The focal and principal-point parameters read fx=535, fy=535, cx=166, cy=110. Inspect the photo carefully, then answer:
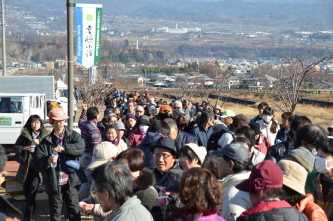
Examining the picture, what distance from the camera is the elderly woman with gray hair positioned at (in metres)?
3.36

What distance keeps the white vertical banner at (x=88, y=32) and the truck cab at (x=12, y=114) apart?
200 inches

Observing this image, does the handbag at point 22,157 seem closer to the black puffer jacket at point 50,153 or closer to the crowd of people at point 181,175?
the crowd of people at point 181,175

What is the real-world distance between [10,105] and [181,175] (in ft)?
36.1

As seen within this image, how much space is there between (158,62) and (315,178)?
19248cm

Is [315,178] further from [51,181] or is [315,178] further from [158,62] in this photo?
[158,62]

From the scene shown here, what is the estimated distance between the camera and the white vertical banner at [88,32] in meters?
9.27

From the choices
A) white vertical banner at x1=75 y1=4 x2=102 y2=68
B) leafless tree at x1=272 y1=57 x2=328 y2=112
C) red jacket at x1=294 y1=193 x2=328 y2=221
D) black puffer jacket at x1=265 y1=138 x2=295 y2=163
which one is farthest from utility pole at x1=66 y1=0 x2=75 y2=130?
leafless tree at x1=272 y1=57 x2=328 y2=112

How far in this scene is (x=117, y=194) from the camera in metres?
3.38

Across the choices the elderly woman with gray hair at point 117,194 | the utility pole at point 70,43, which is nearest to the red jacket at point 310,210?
the elderly woman with gray hair at point 117,194

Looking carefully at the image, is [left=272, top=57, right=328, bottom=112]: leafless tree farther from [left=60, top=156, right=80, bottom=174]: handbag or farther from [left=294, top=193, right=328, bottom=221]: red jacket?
[left=294, top=193, right=328, bottom=221]: red jacket

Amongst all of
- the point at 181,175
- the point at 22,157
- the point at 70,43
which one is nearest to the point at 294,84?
the point at 70,43

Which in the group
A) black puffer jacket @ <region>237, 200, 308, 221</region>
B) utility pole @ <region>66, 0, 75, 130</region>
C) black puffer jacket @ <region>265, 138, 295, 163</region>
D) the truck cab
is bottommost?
the truck cab

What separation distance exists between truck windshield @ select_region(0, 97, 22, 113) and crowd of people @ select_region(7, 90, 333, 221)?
6.86 metres

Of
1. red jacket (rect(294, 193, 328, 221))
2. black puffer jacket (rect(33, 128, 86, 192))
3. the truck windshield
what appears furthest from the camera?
the truck windshield
